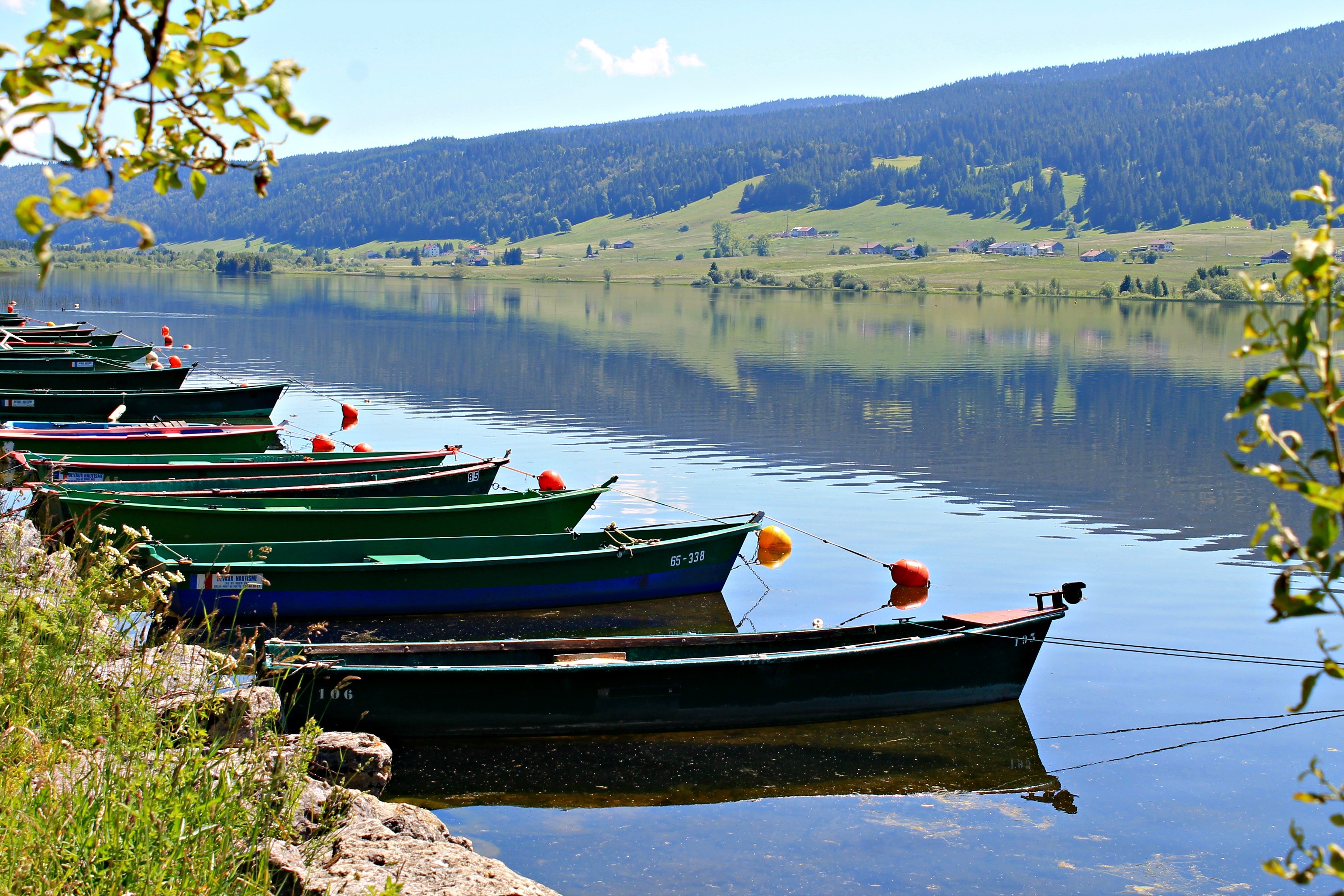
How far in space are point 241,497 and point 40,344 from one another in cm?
2369

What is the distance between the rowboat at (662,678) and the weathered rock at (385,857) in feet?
8.49

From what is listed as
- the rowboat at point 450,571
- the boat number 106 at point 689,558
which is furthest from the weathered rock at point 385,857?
the boat number 106 at point 689,558

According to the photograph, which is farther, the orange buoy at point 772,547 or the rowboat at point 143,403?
the rowboat at point 143,403

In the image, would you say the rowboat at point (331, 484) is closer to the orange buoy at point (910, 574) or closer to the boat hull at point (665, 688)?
the boat hull at point (665, 688)

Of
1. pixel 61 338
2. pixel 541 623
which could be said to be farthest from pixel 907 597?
pixel 61 338

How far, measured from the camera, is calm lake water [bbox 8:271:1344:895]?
11086 mm

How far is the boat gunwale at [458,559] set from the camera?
1531cm

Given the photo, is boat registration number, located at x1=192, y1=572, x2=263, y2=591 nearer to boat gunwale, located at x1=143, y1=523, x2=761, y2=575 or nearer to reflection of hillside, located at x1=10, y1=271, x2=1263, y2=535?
boat gunwale, located at x1=143, y1=523, x2=761, y2=575

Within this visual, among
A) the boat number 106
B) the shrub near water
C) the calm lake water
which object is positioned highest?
the shrub near water

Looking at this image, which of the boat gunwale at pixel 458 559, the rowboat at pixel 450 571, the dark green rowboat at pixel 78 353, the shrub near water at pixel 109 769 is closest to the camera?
the shrub near water at pixel 109 769

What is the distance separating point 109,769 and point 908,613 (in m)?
14.0

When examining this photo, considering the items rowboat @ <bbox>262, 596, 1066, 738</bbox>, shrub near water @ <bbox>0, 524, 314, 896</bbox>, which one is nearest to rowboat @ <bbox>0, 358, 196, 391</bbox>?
rowboat @ <bbox>262, 596, 1066, 738</bbox>

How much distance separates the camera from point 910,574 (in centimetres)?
1823

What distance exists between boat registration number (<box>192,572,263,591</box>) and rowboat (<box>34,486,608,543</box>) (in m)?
1.30
